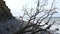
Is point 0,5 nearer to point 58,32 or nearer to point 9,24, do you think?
point 9,24

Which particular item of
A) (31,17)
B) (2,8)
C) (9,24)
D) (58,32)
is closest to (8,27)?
(9,24)

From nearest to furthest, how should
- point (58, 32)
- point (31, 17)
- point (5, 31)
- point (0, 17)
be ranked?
point (31, 17) < point (5, 31) < point (0, 17) < point (58, 32)

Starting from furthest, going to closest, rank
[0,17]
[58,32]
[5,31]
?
[58,32]
[0,17]
[5,31]

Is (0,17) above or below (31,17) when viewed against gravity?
below

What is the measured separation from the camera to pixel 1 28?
1238 inches

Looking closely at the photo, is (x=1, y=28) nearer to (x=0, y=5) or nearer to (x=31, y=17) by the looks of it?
(x=0, y=5)

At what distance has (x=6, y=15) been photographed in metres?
35.2

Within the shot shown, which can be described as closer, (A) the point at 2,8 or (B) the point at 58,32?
(A) the point at 2,8

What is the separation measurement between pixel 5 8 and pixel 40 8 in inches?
474

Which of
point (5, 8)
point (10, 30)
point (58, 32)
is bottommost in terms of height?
point (58, 32)

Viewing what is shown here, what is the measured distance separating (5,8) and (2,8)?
2.89 ft

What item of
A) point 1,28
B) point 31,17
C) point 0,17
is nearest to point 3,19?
point 0,17

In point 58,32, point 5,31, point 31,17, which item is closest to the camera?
point 31,17

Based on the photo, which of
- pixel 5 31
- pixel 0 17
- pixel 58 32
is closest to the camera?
pixel 5 31
